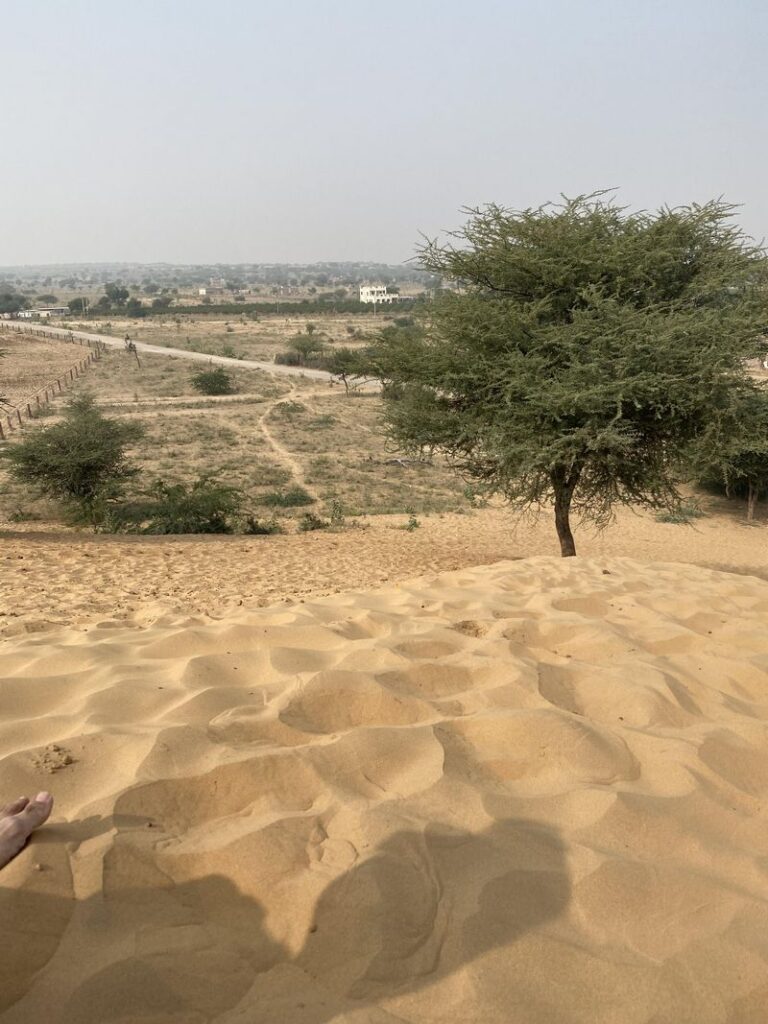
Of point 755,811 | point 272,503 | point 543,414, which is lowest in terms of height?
point 272,503

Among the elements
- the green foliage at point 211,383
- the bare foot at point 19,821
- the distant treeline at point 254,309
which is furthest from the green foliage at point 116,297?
the bare foot at point 19,821

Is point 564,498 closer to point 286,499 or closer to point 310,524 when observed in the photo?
point 310,524

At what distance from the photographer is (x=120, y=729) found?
109 inches

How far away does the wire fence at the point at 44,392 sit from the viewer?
28.8 m

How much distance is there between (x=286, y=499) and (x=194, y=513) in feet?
16.2

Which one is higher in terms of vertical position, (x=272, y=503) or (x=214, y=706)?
(x=214, y=706)

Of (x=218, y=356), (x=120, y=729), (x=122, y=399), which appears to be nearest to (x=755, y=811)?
(x=120, y=729)

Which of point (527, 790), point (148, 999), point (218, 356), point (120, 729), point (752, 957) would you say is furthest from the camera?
point (218, 356)

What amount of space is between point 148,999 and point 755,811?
216 cm

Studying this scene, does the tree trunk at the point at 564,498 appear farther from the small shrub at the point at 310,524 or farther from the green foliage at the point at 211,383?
the green foliage at the point at 211,383

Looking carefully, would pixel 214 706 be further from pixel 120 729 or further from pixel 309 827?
pixel 309 827

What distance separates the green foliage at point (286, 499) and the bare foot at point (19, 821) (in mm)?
17025

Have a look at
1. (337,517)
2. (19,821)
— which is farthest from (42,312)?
(19,821)

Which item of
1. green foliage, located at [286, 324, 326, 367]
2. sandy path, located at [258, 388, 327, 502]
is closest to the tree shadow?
sandy path, located at [258, 388, 327, 502]
